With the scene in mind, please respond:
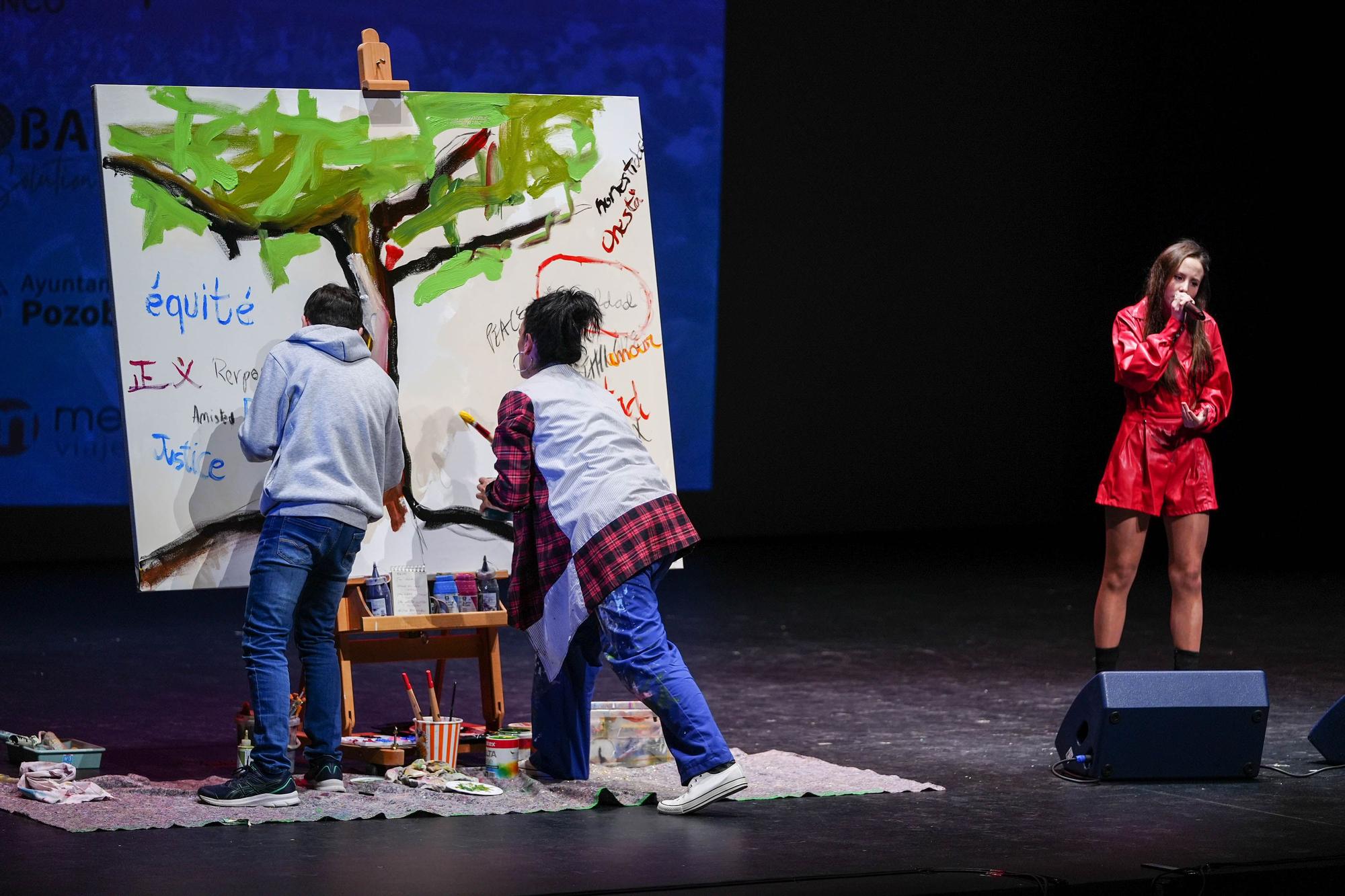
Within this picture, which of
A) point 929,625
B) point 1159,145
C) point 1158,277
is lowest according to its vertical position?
point 929,625

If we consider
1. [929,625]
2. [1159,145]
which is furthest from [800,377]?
[929,625]

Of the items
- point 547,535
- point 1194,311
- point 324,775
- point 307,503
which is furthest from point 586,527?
point 1194,311

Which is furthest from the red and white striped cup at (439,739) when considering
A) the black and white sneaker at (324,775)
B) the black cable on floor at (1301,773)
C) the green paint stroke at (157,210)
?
the black cable on floor at (1301,773)

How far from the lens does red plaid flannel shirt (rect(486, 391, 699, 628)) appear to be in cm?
411

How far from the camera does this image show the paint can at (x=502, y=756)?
4.50 meters

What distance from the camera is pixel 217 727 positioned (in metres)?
5.20

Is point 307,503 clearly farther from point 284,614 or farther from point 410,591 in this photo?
point 410,591

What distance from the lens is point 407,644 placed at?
192 inches

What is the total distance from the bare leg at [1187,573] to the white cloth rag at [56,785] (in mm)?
3092

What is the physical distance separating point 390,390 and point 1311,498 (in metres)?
8.96

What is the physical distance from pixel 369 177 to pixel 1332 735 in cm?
296

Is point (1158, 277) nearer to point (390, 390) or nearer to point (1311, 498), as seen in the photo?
point (390, 390)

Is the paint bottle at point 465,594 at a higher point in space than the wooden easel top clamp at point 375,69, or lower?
lower

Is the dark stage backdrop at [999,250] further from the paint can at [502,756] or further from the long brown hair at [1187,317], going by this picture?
the paint can at [502,756]
